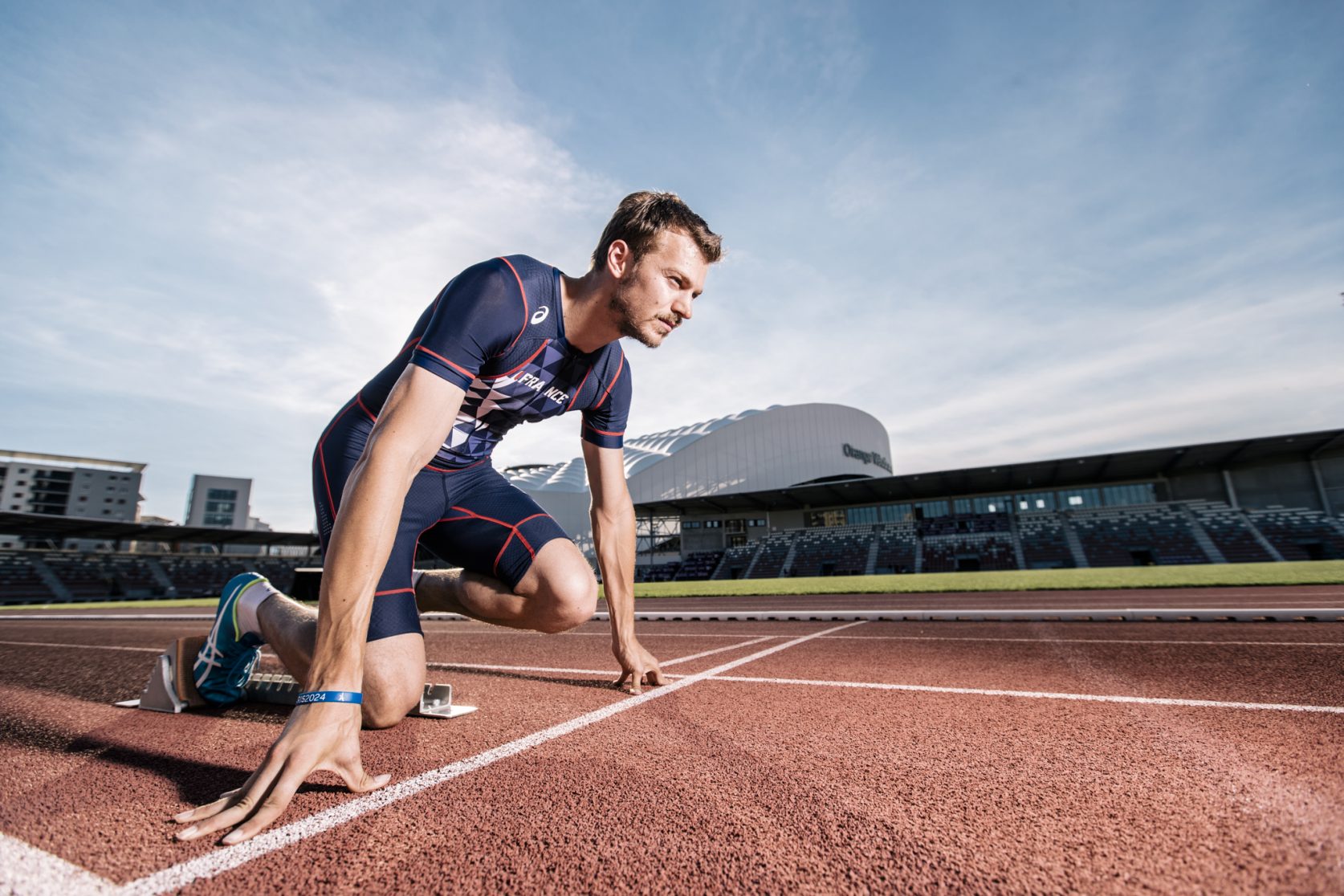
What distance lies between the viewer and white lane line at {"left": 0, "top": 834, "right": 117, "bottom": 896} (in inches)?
45.1

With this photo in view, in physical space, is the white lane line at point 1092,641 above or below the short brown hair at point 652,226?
below

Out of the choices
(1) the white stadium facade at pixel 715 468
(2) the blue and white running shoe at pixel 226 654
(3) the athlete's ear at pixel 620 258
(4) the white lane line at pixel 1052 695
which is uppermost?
(1) the white stadium facade at pixel 715 468

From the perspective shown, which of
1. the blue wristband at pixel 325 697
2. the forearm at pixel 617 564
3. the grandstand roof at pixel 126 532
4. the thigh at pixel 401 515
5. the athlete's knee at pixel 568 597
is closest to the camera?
the blue wristband at pixel 325 697

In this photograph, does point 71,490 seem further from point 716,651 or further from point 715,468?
point 716,651

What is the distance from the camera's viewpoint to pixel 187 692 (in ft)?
9.66

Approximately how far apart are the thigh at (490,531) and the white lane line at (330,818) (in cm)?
89

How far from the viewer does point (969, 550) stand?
34719 millimetres

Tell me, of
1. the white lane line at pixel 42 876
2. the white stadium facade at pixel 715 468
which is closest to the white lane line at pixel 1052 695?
the white lane line at pixel 42 876

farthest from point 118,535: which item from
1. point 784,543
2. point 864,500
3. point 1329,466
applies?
point 1329,466

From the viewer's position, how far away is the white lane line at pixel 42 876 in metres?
1.15

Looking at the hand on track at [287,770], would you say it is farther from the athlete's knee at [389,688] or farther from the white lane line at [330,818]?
the athlete's knee at [389,688]

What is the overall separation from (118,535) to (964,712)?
164 ft

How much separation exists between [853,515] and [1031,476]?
437 inches

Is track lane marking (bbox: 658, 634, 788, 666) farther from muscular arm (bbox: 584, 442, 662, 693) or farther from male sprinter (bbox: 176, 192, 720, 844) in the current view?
male sprinter (bbox: 176, 192, 720, 844)
